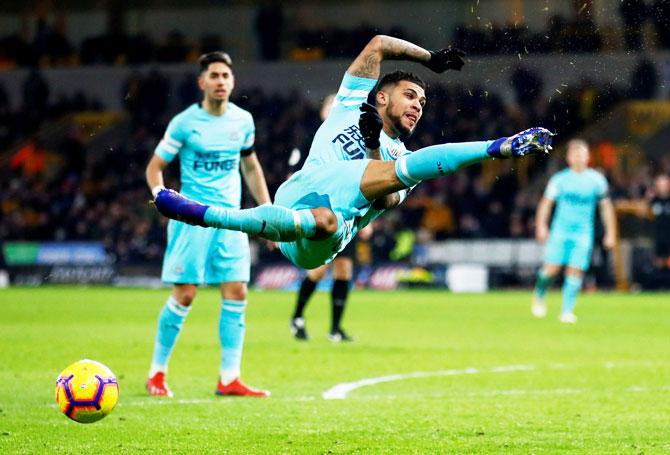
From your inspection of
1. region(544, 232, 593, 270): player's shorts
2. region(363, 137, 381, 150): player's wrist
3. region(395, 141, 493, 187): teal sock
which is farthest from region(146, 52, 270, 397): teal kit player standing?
region(544, 232, 593, 270): player's shorts

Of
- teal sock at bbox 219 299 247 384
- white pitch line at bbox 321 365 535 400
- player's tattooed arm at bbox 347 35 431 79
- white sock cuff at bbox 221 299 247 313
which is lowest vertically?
white pitch line at bbox 321 365 535 400

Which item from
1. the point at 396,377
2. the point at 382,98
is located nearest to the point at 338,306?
the point at 396,377

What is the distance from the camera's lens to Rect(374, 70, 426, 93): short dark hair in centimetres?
827

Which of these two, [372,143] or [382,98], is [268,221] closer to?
[372,143]

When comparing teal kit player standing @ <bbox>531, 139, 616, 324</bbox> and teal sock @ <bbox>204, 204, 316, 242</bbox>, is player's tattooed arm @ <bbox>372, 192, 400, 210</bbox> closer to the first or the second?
teal sock @ <bbox>204, 204, 316, 242</bbox>

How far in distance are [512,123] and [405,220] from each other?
4.30 meters

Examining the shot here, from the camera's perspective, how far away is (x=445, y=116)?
35.6 ft

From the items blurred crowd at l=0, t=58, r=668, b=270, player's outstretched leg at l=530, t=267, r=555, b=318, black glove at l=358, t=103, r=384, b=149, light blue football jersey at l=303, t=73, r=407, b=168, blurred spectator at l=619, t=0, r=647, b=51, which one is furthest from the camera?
blurred crowd at l=0, t=58, r=668, b=270

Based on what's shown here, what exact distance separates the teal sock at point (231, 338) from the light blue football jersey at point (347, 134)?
1903 millimetres

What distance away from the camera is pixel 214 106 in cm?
977

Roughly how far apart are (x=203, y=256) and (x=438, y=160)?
9.59 ft

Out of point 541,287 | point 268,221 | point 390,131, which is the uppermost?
point 390,131

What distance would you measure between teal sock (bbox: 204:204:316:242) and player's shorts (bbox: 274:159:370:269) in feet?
0.76

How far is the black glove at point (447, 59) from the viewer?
27.0 ft
